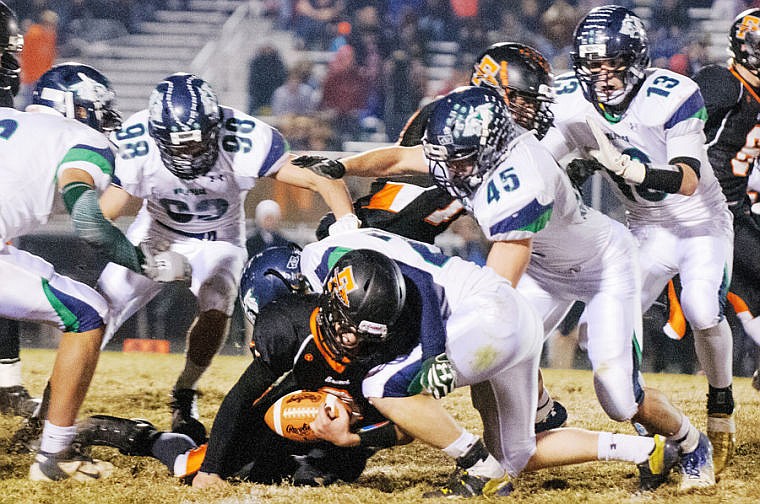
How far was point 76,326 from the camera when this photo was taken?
3750 mm

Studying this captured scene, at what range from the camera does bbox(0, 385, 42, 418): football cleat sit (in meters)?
4.77

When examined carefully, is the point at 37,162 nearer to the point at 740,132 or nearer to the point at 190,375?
the point at 190,375

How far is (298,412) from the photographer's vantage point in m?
3.47

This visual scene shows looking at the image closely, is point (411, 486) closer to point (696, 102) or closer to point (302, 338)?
point (302, 338)

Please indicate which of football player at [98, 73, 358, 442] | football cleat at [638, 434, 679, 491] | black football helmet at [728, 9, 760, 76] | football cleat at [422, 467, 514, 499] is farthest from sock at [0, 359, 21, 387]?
black football helmet at [728, 9, 760, 76]

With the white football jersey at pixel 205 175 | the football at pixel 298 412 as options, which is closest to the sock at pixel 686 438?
the football at pixel 298 412

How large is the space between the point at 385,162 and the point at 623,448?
156 cm

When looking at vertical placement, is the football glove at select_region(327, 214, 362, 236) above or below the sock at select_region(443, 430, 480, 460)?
above

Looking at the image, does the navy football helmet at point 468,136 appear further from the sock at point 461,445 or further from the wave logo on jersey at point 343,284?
the sock at point 461,445

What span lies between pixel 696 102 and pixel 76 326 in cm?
269

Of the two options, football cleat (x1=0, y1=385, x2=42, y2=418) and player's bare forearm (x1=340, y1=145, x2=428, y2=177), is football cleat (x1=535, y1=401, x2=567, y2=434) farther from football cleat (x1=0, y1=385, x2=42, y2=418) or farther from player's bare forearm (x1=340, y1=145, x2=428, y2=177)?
football cleat (x1=0, y1=385, x2=42, y2=418)

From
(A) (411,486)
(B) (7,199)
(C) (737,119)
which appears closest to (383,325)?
(A) (411,486)

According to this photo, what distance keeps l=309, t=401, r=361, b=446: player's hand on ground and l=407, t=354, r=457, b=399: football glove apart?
252mm

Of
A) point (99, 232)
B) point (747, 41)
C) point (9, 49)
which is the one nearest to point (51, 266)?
point (99, 232)
